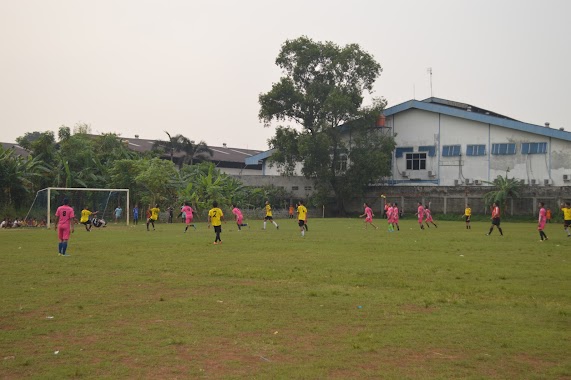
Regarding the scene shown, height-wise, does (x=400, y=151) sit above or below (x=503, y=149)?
above

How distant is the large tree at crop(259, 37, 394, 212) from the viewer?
5647 cm

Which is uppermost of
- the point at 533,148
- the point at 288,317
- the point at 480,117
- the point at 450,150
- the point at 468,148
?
the point at 480,117

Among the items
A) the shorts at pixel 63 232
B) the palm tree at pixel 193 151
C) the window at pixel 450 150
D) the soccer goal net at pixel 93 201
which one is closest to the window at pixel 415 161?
the window at pixel 450 150

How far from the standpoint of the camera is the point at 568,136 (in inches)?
1943

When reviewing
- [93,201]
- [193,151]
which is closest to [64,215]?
[93,201]

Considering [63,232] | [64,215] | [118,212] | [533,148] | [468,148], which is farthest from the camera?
[468,148]

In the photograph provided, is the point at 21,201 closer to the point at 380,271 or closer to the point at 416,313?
the point at 380,271

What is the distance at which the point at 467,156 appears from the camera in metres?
55.1

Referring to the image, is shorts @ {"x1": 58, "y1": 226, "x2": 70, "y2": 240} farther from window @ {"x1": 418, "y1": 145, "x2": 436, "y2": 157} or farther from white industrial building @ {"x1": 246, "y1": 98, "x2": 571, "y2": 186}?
window @ {"x1": 418, "y1": 145, "x2": 436, "y2": 157}

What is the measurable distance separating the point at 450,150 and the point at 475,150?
2.33 meters

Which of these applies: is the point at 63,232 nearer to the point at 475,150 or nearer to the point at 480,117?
the point at 480,117

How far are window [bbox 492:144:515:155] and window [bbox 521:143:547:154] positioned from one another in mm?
897

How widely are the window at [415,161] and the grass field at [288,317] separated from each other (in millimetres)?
39181

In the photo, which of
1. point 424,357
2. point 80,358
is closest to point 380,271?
point 424,357
